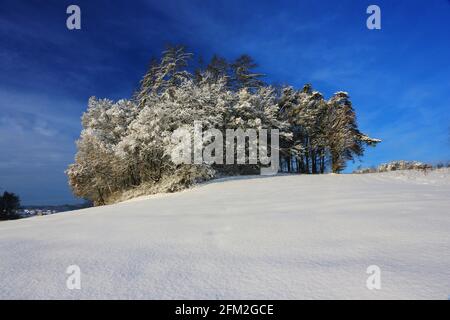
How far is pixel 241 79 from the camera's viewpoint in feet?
101

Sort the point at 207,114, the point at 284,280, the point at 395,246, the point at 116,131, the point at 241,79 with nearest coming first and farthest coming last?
the point at 284,280
the point at 395,246
the point at 207,114
the point at 116,131
the point at 241,79

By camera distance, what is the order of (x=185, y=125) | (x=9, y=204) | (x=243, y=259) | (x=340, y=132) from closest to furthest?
(x=243, y=259)
(x=185, y=125)
(x=9, y=204)
(x=340, y=132)

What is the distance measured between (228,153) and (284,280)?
71.7 feet

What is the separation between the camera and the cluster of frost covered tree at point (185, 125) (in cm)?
1898

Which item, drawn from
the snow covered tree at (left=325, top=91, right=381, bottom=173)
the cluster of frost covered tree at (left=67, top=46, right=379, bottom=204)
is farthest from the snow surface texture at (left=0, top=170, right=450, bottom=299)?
the snow covered tree at (left=325, top=91, right=381, bottom=173)

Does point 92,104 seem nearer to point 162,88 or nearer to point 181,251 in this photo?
point 162,88

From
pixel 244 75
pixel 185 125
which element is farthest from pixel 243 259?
pixel 244 75

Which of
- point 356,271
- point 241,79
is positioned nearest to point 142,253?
point 356,271

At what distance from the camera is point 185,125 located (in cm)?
1828

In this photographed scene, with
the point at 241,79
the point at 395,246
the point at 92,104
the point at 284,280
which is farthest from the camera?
the point at 241,79

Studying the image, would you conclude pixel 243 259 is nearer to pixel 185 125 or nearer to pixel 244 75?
pixel 185 125

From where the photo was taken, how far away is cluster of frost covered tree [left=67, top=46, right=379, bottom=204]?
62.3 ft

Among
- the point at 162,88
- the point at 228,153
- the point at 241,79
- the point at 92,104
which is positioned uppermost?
the point at 241,79

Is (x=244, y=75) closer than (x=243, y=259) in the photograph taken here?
No
